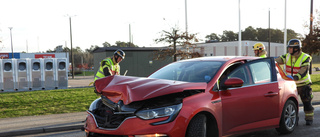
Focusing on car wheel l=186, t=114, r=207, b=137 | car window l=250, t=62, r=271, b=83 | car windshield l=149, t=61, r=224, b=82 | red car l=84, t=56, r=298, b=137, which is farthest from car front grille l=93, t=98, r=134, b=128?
car window l=250, t=62, r=271, b=83

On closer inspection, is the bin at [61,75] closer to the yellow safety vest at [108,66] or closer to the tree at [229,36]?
the yellow safety vest at [108,66]

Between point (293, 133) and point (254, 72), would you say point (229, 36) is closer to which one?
point (293, 133)

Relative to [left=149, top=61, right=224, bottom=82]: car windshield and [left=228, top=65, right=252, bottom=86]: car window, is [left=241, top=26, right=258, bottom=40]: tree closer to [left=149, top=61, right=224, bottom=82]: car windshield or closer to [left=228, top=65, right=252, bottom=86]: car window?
[left=228, top=65, right=252, bottom=86]: car window

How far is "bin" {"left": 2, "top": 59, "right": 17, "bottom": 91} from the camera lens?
60.0ft

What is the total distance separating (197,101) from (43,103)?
8.70m

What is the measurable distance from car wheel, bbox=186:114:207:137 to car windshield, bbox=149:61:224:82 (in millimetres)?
710

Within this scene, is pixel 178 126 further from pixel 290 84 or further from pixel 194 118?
pixel 290 84

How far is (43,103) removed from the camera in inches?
460

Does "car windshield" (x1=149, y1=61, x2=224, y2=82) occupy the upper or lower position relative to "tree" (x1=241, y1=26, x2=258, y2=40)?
lower

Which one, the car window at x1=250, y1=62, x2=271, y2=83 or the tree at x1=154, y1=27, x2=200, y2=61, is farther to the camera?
the tree at x1=154, y1=27, x2=200, y2=61

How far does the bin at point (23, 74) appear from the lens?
18.7 metres

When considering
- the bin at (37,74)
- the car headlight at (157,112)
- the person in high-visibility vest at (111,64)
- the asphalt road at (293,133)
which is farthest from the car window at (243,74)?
the bin at (37,74)

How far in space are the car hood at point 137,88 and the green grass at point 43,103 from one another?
623 centimetres

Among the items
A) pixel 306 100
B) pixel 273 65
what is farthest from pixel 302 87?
pixel 273 65
